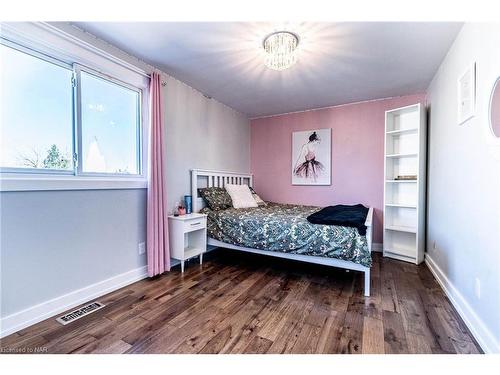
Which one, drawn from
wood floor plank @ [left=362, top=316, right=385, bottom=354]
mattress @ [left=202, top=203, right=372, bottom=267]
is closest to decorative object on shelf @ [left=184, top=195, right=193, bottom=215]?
mattress @ [left=202, top=203, right=372, bottom=267]

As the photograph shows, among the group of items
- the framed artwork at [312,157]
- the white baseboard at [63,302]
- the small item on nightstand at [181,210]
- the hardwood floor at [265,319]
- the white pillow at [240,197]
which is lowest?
the hardwood floor at [265,319]

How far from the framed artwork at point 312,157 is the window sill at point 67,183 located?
2558 mm

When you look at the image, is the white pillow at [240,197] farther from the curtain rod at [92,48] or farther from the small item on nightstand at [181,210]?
the curtain rod at [92,48]

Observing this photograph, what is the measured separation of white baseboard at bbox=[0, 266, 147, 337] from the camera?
1504mm

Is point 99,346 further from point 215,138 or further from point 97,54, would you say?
point 215,138

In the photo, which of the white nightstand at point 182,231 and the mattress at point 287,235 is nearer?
the mattress at point 287,235

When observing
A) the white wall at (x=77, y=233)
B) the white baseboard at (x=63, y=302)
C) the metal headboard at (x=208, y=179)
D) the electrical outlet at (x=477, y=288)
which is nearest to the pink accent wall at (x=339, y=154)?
the metal headboard at (x=208, y=179)

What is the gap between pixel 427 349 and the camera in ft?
4.38

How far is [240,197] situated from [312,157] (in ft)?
4.79

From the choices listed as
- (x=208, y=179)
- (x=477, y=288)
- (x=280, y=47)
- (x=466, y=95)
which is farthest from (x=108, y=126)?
(x=477, y=288)

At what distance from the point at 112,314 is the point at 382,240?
345cm

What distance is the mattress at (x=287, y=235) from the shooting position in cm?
203

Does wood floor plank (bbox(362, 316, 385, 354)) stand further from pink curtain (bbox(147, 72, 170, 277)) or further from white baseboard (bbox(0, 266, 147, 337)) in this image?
white baseboard (bbox(0, 266, 147, 337))
